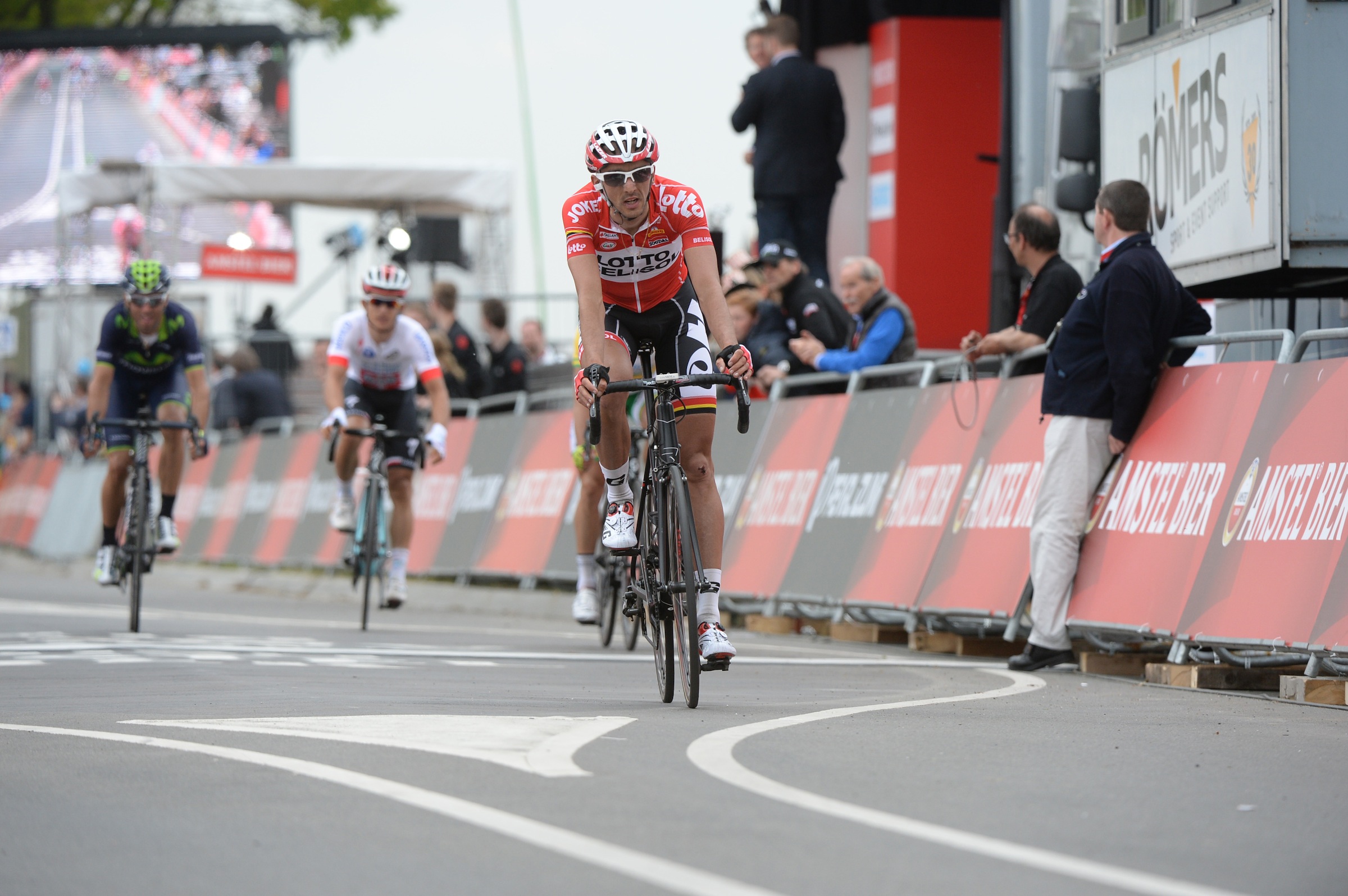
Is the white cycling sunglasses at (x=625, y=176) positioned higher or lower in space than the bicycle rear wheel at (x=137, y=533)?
higher

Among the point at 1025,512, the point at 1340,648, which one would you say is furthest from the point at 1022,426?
the point at 1340,648

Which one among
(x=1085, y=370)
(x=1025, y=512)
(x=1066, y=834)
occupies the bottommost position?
(x=1066, y=834)

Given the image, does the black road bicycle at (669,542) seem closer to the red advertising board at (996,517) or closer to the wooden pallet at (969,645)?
the red advertising board at (996,517)

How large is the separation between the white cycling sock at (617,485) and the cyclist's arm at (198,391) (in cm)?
573

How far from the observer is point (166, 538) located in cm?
1352

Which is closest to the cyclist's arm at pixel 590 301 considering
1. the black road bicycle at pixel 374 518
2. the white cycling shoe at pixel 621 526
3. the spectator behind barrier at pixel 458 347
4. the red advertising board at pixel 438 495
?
the white cycling shoe at pixel 621 526

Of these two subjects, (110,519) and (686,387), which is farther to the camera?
(110,519)

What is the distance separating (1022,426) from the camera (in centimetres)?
1141

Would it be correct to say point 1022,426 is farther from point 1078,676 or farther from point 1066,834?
point 1066,834

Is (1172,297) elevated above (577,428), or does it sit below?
above

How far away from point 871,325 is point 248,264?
872 inches

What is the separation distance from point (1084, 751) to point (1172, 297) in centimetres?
400

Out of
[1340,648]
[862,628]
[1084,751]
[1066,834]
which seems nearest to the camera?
[1066,834]

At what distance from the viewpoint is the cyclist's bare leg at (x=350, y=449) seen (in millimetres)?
14180
